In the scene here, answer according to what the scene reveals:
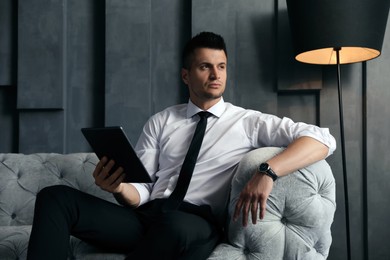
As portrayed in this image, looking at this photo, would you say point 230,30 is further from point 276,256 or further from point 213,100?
point 276,256

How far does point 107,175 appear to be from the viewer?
1.85 meters

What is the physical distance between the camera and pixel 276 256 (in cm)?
172

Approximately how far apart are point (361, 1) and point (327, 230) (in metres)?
1.12

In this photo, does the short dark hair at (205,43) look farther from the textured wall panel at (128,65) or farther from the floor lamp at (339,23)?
the textured wall panel at (128,65)

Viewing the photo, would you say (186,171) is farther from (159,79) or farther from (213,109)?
(159,79)

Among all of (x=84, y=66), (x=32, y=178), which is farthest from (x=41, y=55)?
(x=32, y=178)

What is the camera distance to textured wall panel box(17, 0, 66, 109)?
3.03 m

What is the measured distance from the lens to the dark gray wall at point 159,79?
2766 millimetres

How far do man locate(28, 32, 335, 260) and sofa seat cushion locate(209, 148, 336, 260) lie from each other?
0.05m

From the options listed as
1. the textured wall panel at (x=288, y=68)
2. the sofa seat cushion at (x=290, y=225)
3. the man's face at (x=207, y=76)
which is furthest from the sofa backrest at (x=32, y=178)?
the textured wall panel at (x=288, y=68)

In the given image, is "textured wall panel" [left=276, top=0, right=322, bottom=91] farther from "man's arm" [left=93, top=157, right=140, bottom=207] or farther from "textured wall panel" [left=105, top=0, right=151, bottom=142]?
"man's arm" [left=93, top=157, right=140, bottom=207]

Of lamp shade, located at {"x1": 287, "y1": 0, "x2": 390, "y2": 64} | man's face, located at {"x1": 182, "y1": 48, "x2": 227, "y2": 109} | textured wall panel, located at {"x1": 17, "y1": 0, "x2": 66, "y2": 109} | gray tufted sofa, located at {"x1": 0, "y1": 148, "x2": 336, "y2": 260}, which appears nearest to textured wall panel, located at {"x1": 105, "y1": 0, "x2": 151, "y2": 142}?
textured wall panel, located at {"x1": 17, "y1": 0, "x2": 66, "y2": 109}

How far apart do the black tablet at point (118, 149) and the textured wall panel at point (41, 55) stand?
1360 mm

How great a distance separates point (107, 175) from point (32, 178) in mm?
866
